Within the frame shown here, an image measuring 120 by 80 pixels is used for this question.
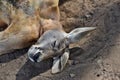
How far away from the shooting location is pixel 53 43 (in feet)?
11.7

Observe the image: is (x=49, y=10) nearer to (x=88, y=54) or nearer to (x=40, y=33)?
(x=40, y=33)

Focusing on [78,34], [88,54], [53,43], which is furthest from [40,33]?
[88,54]

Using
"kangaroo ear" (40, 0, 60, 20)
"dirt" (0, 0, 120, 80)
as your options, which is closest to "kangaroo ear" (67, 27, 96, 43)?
"dirt" (0, 0, 120, 80)

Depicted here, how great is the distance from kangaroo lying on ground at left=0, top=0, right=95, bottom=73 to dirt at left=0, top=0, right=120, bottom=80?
0.10 meters

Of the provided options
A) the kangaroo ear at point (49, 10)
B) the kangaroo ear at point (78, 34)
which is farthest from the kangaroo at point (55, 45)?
the kangaroo ear at point (49, 10)

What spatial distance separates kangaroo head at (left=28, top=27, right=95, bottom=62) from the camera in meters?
3.45

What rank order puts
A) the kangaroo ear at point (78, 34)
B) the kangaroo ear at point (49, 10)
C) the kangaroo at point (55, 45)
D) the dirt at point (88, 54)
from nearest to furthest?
the dirt at point (88, 54)
the kangaroo at point (55, 45)
the kangaroo ear at point (78, 34)
the kangaroo ear at point (49, 10)

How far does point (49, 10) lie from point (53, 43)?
562 mm

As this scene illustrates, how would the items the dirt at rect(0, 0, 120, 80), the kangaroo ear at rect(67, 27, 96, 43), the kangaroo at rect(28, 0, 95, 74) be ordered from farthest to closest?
1. the kangaroo ear at rect(67, 27, 96, 43)
2. the kangaroo at rect(28, 0, 95, 74)
3. the dirt at rect(0, 0, 120, 80)

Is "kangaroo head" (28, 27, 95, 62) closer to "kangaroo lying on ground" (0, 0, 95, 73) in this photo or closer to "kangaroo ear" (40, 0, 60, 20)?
"kangaroo lying on ground" (0, 0, 95, 73)

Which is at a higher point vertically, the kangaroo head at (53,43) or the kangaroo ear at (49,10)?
the kangaroo ear at (49,10)

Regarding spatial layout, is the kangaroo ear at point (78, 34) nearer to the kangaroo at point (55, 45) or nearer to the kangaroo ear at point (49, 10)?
the kangaroo at point (55, 45)

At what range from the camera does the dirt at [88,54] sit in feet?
10.9

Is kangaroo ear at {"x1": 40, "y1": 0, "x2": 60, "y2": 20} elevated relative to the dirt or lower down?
elevated
